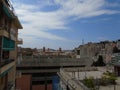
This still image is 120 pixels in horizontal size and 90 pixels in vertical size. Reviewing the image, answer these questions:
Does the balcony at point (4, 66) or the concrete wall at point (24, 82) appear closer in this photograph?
the balcony at point (4, 66)

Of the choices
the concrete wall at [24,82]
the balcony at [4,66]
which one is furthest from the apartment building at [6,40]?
the concrete wall at [24,82]

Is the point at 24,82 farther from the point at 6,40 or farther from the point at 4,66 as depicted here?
the point at 4,66

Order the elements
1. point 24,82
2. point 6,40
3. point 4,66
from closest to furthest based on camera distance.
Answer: point 4,66 < point 6,40 < point 24,82

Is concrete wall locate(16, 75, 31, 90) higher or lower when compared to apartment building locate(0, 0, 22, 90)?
lower

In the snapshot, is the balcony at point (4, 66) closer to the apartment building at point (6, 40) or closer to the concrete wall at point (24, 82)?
the apartment building at point (6, 40)

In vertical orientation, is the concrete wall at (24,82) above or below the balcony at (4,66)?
below

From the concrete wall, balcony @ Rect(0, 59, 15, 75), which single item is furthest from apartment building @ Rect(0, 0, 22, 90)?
the concrete wall

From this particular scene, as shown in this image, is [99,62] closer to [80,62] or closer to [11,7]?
[80,62]

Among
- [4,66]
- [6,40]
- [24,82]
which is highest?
[6,40]

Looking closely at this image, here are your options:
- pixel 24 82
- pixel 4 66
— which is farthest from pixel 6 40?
pixel 24 82

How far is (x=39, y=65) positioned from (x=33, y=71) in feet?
5.20

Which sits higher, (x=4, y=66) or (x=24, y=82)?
(x=4, y=66)

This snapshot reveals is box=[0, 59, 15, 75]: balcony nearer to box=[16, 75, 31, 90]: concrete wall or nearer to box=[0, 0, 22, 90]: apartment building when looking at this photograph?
box=[0, 0, 22, 90]: apartment building

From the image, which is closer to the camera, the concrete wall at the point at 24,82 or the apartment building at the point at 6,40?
the apartment building at the point at 6,40
